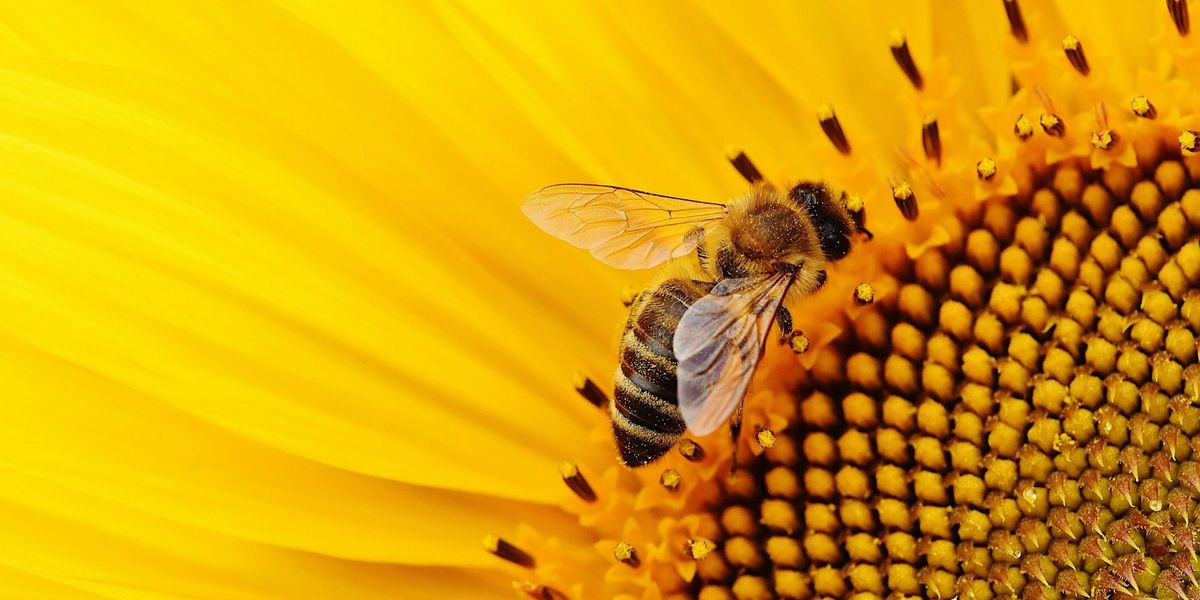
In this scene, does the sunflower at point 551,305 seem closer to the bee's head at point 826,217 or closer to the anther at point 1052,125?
the anther at point 1052,125

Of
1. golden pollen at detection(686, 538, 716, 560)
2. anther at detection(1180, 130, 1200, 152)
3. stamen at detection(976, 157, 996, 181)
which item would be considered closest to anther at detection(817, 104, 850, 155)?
stamen at detection(976, 157, 996, 181)

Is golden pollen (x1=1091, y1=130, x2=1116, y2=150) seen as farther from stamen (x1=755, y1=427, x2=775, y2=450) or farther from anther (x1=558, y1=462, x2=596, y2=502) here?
anther (x1=558, y1=462, x2=596, y2=502)

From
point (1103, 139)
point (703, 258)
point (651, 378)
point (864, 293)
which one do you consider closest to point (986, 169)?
point (1103, 139)

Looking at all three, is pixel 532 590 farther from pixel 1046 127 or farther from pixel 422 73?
pixel 1046 127

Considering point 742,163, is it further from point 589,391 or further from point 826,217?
point 589,391

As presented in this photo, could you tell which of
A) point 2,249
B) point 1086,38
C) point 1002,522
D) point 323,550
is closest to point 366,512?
point 323,550

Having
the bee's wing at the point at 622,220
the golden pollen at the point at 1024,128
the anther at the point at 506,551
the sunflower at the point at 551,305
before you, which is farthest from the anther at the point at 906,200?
the anther at the point at 506,551
